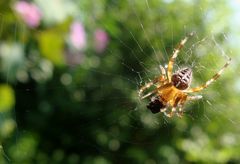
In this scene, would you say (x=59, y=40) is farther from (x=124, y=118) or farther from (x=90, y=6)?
(x=124, y=118)

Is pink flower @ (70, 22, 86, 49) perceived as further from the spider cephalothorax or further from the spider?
the spider cephalothorax

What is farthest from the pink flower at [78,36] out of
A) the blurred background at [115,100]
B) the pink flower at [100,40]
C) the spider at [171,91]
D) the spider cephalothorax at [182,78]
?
the spider cephalothorax at [182,78]

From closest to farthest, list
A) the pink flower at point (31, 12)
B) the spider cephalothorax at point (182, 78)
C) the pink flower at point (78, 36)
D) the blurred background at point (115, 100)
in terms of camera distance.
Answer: the spider cephalothorax at point (182, 78), the pink flower at point (31, 12), the pink flower at point (78, 36), the blurred background at point (115, 100)

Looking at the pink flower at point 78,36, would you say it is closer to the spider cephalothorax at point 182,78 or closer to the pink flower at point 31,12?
the pink flower at point 31,12

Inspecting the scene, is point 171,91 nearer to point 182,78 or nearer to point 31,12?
point 182,78

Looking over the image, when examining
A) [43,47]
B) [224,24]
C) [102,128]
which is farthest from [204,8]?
[102,128]

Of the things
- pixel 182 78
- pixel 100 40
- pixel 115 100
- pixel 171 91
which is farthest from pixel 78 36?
pixel 182 78

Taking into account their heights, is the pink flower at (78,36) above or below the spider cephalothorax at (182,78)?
above
